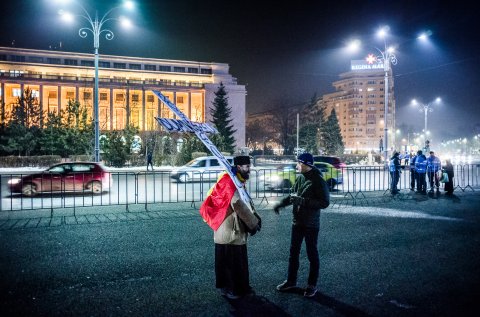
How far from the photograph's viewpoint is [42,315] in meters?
4.48

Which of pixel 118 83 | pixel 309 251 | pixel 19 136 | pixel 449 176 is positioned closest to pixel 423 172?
pixel 449 176

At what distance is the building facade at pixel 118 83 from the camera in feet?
236

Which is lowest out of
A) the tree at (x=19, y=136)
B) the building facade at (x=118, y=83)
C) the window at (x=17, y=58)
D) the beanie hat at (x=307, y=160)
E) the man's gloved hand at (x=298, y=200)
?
the man's gloved hand at (x=298, y=200)

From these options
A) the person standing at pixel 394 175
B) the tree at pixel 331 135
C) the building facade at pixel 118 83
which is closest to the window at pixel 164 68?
the building facade at pixel 118 83

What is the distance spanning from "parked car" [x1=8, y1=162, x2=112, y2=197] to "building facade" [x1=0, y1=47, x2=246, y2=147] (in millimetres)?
52003

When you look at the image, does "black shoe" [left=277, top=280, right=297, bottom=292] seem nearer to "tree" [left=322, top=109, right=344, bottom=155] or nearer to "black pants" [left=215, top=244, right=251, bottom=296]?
"black pants" [left=215, top=244, right=251, bottom=296]

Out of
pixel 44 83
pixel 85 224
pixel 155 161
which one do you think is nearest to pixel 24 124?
pixel 155 161

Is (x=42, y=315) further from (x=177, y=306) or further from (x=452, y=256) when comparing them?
(x=452, y=256)

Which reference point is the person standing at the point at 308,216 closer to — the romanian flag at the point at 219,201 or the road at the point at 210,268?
the road at the point at 210,268

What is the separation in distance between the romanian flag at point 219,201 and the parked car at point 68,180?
9.86 metres

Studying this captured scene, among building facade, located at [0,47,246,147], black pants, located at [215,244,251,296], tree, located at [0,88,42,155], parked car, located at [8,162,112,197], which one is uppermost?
building facade, located at [0,47,246,147]

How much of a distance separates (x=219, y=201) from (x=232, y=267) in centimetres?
85

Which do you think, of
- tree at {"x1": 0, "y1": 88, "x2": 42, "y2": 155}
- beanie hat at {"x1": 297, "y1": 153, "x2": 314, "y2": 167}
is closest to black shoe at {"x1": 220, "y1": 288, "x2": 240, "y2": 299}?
beanie hat at {"x1": 297, "y1": 153, "x2": 314, "y2": 167}

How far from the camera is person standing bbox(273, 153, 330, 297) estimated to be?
16.8 ft
